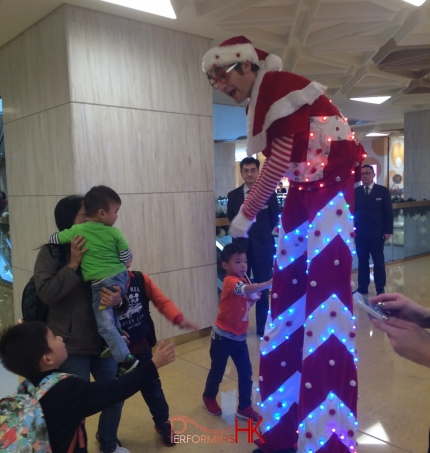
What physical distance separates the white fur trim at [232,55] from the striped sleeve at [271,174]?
37 cm

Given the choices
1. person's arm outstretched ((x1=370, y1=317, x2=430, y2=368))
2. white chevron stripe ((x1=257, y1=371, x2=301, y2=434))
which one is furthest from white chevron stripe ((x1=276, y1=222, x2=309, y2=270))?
person's arm outstretched ((x1=370, y1=317, x2=430, y2=368))

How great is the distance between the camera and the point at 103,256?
208cm

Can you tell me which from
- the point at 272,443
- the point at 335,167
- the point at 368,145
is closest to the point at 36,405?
the point at 272,443

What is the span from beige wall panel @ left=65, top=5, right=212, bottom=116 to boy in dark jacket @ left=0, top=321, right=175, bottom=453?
2.26 meters

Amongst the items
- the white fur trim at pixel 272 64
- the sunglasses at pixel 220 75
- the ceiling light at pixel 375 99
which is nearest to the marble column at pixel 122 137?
the sunglasses at pixel 220 75

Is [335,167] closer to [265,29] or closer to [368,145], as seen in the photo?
[265,29]

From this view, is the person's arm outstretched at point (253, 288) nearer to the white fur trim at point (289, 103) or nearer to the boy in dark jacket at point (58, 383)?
the white fur trim at point (289, 103)

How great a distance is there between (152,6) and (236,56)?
1.77 meters

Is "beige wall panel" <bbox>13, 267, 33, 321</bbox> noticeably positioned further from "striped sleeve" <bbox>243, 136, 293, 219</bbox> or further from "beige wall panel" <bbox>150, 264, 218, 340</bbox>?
"striped sleeve" <bbox>243, 136, 293, 219</bbox>

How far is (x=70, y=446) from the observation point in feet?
4.91

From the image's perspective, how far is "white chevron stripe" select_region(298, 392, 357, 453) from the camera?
5.96ft

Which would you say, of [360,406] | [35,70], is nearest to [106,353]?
[360,406]

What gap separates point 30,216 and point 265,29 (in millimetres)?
2730

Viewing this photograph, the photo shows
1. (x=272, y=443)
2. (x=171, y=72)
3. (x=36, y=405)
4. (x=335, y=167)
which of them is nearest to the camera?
(x=36, y=405)
